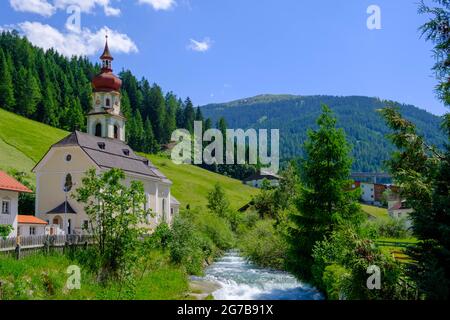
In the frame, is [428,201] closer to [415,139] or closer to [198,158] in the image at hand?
[415,139]

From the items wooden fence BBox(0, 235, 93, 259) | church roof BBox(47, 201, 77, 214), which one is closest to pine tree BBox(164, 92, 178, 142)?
church roof BBox(47, 201, 77, 214)

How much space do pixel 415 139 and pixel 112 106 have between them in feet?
177

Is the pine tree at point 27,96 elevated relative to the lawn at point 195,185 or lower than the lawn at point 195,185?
elevated

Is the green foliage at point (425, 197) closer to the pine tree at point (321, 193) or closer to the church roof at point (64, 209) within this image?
the pine tree at point (321, 193)

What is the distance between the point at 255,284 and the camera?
29.8 m

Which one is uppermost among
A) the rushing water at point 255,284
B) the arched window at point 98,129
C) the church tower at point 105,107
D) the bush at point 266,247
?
the church tower at point 105,107

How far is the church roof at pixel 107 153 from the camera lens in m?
43.0

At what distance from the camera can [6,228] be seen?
2688 cm

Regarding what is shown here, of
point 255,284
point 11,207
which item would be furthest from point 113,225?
point 255,284

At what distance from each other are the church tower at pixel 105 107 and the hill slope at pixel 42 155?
15.0 metres

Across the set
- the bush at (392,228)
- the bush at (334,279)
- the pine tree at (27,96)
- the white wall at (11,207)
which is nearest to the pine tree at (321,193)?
the bush at (334,279)

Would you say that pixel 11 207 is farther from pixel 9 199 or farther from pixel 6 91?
pixel 6 91

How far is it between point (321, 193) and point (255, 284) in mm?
7091

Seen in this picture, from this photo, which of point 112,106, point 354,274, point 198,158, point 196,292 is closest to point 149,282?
point 196,292
